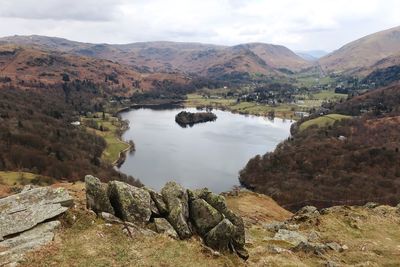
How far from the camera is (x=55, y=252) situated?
2533cm

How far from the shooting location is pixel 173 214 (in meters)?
31.8

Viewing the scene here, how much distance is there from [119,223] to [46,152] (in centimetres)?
15030

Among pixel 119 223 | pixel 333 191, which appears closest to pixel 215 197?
pixel 119 223

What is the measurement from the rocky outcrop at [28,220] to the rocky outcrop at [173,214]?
2824mm

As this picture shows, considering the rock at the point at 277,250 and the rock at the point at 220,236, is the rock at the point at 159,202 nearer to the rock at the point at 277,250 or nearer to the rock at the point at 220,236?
the rock at the point at 220,236

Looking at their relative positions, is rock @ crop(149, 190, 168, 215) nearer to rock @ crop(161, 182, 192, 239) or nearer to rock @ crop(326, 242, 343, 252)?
rock @ crop(161, 182, 192, 239)

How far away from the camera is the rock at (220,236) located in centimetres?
3088

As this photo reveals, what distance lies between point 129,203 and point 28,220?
7.17 m

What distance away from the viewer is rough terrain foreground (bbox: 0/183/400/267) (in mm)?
25809

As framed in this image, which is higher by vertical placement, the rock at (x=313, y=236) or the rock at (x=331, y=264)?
the rock at (x=331, y=264)

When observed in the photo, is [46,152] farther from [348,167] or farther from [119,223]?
[119,223]

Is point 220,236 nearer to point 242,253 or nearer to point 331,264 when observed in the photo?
point 242,253

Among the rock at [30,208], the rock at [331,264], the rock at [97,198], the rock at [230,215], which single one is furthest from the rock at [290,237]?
the rock at [30,208]

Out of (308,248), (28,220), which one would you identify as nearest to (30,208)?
(28,220)
